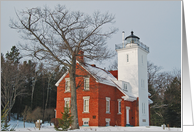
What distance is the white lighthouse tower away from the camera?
24.5 metres

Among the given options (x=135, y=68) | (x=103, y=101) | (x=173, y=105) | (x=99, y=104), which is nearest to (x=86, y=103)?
(x=99, y=104)

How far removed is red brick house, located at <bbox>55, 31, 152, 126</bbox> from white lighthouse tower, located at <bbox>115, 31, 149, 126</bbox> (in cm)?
23

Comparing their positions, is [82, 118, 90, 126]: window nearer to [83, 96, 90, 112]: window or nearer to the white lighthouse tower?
[83, 96, 90, 112]: window

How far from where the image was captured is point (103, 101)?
72.1 ft

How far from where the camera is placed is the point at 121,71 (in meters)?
25.7

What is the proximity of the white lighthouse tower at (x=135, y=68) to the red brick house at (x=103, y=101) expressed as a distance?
0.23 m

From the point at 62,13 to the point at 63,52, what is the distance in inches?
121

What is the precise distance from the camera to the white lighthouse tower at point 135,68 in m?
24.5

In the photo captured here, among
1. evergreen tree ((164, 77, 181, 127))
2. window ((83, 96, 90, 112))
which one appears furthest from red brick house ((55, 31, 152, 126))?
evergreen tree ((164, 77, 181, 127))

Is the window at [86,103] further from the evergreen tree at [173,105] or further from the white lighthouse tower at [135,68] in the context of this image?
the evergreen tree at [173,105]

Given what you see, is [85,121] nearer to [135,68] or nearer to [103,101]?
[103,101]

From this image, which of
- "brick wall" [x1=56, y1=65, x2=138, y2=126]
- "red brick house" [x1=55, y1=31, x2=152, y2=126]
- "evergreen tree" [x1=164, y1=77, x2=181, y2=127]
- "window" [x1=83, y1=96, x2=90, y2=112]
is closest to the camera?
"brick wall" [x1=56, y1=65, x2=138, y2=126]

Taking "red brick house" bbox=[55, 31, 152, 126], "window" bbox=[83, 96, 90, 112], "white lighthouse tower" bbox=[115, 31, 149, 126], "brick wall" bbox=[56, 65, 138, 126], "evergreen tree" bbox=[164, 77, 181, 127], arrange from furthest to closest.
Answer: "evergreen tree" bbox=[164, 77, 181, 127]
"white lighthouse tower" bbox=[115, 31, 149, 126]
"window" bbox=[83, 96, 90, 112]
"red brick house" bbox=[55, 31, 152, 126]
"brick wall" bbox=[56, 65, 138, 126]

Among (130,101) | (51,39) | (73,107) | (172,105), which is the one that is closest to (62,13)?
(51,39)
